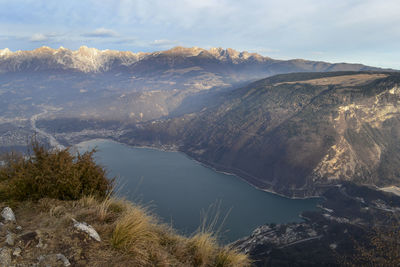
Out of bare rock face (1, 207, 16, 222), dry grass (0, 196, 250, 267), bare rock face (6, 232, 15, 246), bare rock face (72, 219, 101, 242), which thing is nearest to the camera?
bare rock face (6, 232, 15, 246)

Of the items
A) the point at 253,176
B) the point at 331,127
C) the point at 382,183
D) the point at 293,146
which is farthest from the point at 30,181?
the point at 331,127

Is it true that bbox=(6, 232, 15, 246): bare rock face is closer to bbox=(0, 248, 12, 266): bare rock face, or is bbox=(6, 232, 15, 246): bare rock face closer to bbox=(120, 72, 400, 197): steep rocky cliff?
bbox=(0, 248, 12, 266): bare rock face

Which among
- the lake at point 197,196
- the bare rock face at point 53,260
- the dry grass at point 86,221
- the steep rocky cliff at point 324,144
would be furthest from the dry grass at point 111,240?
the steep rocky cliff at point 324,144

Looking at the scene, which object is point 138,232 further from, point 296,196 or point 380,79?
point 380,79

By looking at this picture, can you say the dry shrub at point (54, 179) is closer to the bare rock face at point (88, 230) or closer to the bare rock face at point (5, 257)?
the bare rock face at point (88, 230)

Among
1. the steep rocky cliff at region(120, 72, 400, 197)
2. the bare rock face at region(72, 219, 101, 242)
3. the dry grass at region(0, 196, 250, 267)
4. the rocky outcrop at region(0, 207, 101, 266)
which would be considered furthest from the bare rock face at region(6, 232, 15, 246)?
the steep rocky cliff at region(120, 72, 400, 197)

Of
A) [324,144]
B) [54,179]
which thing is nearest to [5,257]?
[54,179]

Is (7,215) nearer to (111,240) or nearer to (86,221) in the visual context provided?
(86,221)
